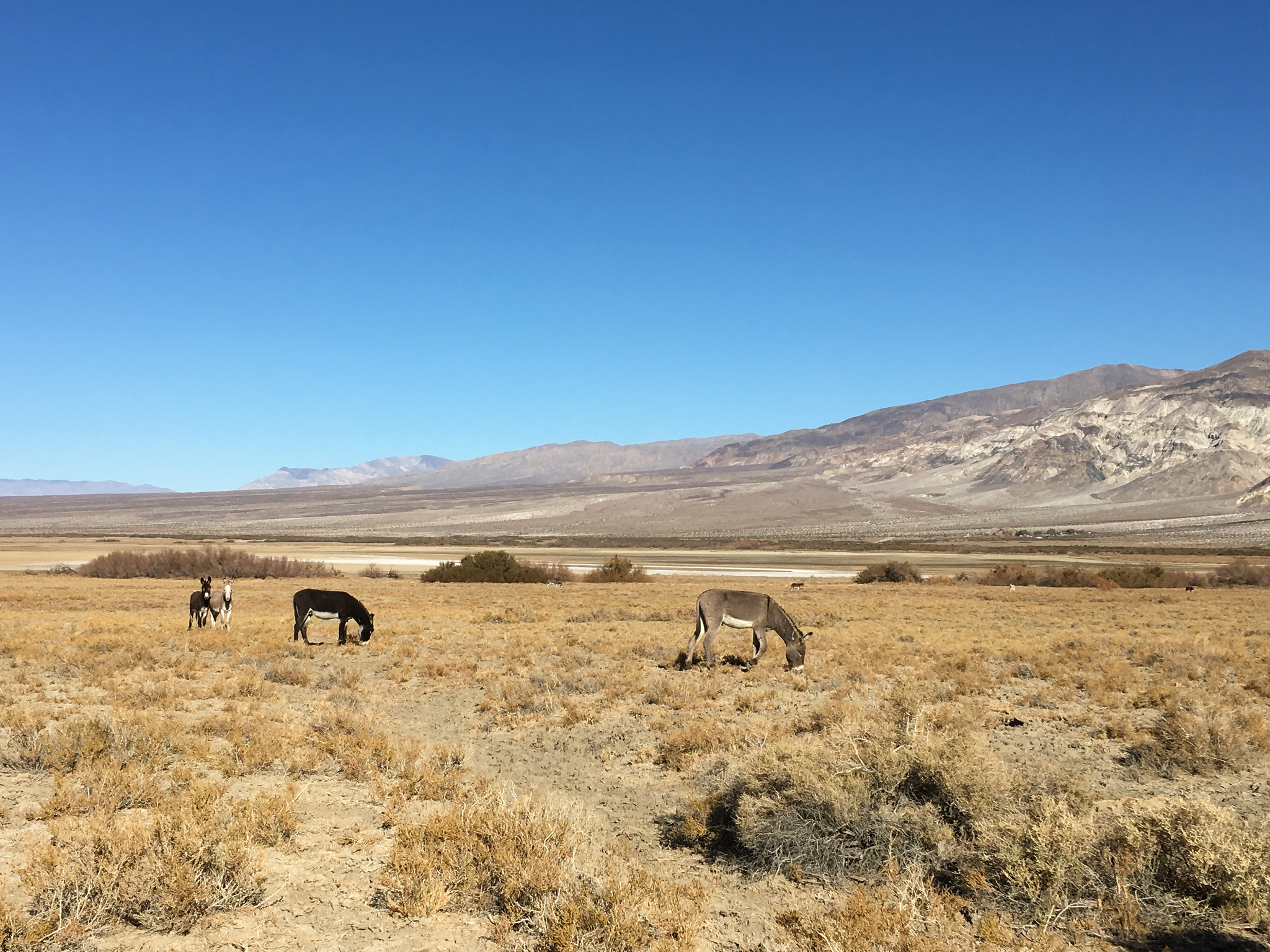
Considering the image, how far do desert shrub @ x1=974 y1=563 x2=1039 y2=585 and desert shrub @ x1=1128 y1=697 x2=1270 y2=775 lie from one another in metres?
34.5

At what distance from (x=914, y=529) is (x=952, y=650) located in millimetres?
111496

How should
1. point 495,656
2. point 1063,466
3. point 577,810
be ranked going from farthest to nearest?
point 1063,466 < point 495,656 < point 577,810

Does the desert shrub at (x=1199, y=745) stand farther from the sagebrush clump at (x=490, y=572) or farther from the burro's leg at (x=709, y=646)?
the sagebrush clump at (x=490, y=572)

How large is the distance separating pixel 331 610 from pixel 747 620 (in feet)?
31.8

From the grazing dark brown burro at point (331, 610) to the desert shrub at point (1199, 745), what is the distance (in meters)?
14.9

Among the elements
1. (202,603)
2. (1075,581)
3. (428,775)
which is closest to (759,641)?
(428,775)

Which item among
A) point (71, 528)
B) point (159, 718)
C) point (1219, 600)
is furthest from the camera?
point (71, 528)

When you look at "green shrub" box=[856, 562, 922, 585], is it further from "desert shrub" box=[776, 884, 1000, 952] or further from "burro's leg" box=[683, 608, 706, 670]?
"desert shrub" box=[776, 884, 1000, 952]

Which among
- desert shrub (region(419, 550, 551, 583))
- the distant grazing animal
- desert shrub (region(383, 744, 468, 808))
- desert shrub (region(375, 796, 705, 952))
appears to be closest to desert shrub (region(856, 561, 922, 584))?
desert shrub (region(419, 550, 551, 583))

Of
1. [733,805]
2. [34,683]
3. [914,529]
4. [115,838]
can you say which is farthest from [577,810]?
[914,529]

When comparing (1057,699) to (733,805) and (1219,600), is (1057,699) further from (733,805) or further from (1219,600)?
(1219,600)

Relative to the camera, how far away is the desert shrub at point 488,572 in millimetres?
45156

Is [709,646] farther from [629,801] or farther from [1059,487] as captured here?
[1059,487]

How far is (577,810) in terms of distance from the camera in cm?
718
